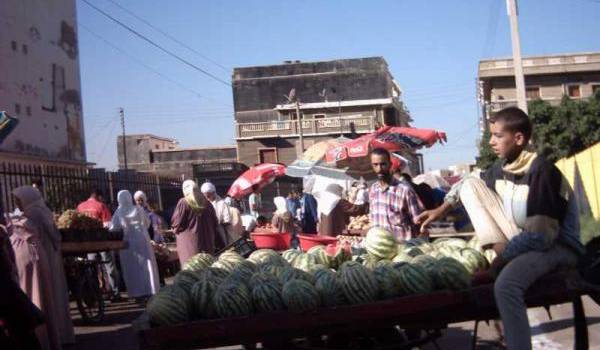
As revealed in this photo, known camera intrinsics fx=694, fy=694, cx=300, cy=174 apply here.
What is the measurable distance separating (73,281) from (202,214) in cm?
217

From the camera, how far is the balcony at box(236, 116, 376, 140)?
54719 mm

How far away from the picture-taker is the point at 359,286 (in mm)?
3701

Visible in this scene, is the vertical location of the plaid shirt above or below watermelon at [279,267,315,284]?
above

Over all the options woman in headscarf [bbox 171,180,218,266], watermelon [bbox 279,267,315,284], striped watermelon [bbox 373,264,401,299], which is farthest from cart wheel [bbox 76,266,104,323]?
striped watermelon [bbox 373,264,401,299]

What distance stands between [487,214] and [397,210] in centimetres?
234

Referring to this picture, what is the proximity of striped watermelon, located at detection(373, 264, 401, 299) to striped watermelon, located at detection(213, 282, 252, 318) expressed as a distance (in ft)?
2.31

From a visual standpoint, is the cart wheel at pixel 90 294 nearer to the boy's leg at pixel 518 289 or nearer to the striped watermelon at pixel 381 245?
the striped watermelon at pixel 381 245

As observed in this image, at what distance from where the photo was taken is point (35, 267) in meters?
7.54

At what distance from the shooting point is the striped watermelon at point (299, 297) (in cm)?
→ 360

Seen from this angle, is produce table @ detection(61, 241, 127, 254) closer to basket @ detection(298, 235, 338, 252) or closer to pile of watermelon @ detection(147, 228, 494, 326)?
basket @ detection(298, 235, 338, 252)

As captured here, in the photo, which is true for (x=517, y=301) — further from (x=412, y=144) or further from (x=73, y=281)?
(x=412, y=144)

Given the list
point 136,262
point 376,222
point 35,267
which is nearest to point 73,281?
point 136,262

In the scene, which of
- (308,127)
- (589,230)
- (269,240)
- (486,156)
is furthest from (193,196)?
(308,127)

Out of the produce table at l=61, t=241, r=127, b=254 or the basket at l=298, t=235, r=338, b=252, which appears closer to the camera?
the basket at l=298, t=235, r=338, b=252
